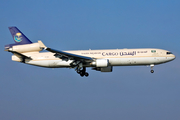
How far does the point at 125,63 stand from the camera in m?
52.8

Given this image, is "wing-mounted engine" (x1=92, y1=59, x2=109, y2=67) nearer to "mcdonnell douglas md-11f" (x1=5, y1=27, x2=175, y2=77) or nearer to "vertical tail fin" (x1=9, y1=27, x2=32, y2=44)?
"mcdonnell douglas md-11f" (x1=5, y1=27, x2=175, y2=77)

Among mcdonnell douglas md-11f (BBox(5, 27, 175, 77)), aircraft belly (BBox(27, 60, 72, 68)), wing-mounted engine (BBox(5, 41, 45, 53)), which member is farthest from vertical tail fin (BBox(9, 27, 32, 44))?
aircraft belly (BBox(27, 60, 72, 68))

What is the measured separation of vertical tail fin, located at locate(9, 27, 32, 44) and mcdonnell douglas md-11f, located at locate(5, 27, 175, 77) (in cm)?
124

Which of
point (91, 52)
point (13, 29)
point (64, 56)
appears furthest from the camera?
point (13, 29)

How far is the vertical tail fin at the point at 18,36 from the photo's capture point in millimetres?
56719

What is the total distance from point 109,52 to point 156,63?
8.29 metres

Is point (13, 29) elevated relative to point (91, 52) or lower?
elevated

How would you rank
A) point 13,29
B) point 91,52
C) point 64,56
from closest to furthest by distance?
point 64,56 → point 91,52 → point 13,29

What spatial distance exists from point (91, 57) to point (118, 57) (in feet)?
15.2

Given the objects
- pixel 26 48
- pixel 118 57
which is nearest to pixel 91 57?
pixel 118 57

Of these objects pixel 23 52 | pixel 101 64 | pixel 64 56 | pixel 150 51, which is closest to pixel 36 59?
pixel 23 52

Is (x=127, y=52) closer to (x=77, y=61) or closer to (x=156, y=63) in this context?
(x=156, y=63)

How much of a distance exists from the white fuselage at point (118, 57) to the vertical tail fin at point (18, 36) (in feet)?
11.4

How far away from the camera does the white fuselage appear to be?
173 ft
